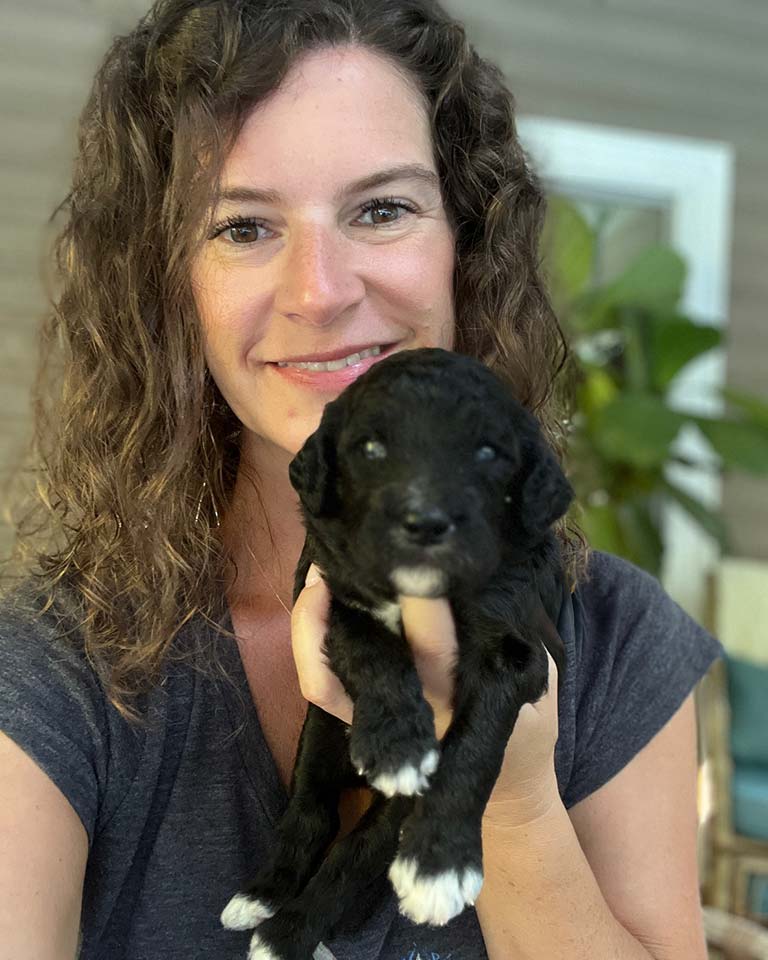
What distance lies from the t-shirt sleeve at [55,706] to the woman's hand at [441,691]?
387 mm

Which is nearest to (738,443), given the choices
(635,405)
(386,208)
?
(635,405)

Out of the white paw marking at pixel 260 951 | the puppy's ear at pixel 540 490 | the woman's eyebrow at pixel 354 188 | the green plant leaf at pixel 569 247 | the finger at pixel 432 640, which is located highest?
the woman's eyebrow at pixel 354 188

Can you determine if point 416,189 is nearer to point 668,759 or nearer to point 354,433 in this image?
point 354,433

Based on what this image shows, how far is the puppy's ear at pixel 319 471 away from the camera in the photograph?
3.21 ft

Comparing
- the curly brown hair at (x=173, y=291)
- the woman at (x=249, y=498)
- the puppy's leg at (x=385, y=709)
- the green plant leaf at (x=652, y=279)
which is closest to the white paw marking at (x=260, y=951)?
the woman at (x=249, y=498)

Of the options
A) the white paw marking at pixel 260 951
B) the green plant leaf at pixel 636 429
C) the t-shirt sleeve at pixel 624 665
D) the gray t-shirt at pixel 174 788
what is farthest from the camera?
the green plant leaf at pixel 636 429

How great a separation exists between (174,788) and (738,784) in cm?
316

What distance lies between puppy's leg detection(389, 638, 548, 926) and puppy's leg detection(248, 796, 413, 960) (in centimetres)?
16

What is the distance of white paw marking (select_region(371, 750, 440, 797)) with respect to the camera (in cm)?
88

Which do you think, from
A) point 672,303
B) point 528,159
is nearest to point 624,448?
point 672,303

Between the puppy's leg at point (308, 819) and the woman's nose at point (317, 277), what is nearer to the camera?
the puppy's leg at point (308, 819)

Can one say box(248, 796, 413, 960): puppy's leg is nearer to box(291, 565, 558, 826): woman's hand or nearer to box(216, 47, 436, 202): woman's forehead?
box(291, 565, 558, 826): woman's hand

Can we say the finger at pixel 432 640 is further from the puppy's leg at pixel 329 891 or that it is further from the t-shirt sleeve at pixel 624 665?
the t-shirt sleeve at pixel 624 665

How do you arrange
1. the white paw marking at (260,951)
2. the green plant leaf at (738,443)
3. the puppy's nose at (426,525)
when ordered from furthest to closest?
the green plant leaf at (738,443), the white paw marking at (260,951), the puppy's nose at (426,525)
